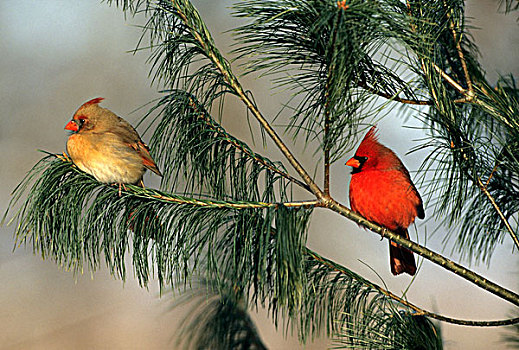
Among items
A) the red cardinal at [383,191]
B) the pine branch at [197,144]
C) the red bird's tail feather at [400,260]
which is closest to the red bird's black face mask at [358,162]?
the red cardinal at [383,191]

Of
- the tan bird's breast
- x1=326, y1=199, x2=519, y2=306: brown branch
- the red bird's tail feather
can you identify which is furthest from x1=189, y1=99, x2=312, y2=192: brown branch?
the red bird's tail feather

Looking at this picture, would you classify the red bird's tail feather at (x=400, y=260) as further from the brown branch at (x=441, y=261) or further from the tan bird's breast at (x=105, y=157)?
the tan bird's breast at (x=105, y=157)

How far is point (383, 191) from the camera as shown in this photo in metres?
1.04

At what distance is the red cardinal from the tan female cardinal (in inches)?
16.5

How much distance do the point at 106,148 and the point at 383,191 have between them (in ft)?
1.79

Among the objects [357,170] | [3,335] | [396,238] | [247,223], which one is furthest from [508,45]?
[3,335]

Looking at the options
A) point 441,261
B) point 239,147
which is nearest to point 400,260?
point 441,261

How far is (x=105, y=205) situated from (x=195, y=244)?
140 mm

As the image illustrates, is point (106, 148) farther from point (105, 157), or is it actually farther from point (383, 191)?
point (383, 191)

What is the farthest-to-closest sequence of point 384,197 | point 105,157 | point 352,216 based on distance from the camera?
point 384,197
point 105,157
point 352,216

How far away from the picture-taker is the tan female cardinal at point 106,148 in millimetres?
884

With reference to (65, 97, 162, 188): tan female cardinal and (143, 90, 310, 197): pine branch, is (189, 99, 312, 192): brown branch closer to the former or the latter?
(143, 90, 310, 197): pine branch

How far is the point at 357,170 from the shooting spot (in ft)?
3.62

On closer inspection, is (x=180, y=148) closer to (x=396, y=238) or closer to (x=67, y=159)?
(x=67, y=159)
